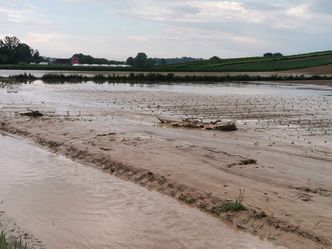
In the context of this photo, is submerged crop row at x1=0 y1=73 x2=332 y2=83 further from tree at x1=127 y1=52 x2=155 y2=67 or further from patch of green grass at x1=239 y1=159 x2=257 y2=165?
tree at x1=127 y1=52 x2=155 y2=67

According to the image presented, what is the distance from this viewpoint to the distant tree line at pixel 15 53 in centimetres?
12500

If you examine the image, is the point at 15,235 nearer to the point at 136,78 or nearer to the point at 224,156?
the point at 224,156

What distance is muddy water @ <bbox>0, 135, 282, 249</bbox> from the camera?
7.12 meters

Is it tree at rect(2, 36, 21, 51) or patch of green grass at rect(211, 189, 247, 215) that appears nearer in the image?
patch of green grass at rect(211, 189, 247, 215)

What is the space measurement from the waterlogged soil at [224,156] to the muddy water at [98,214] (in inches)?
15.8

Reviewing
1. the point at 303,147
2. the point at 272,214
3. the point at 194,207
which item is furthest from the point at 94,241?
the point at 303,147

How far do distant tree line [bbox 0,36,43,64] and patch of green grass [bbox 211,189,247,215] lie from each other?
11895 cm

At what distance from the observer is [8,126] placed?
18.4m

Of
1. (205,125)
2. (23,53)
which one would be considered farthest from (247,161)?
(23,53)

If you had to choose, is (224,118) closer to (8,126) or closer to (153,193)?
(8,126)

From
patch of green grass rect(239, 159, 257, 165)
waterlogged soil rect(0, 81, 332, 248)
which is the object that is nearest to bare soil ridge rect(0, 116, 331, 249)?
waterlogged soil rect(0, 81, 332, 248)

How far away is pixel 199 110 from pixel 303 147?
11748 millimetres

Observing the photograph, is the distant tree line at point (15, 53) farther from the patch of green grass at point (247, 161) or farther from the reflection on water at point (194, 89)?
the patch of green grass at point (247, 161)

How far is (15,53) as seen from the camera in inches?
5182
